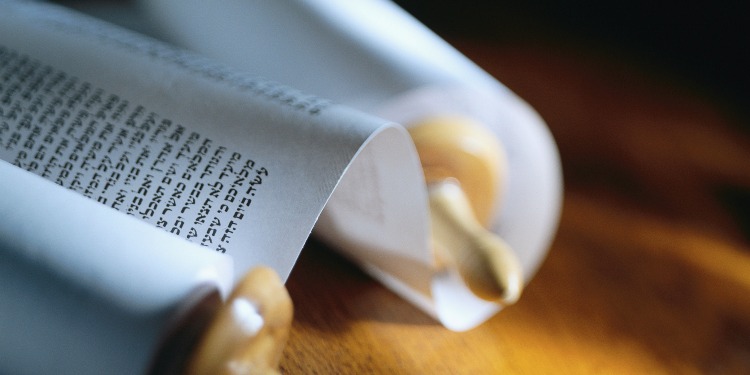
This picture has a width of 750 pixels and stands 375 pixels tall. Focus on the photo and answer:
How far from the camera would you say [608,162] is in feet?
1.73

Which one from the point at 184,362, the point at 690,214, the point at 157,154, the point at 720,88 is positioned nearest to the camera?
the point at 184,362

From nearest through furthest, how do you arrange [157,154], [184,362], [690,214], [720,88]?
[184,362]
[157,154]
[690,214]
[720,88]

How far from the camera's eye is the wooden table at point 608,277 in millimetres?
345

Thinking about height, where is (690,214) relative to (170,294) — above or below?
below

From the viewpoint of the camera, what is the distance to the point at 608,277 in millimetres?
418

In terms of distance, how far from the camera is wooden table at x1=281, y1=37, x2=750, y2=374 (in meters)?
0.35

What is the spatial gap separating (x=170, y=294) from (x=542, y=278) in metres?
0.25

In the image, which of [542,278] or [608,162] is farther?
[608,162]

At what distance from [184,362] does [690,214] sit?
1.27ft

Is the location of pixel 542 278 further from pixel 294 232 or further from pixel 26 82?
pixel 26 82

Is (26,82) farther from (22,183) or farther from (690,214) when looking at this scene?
(690,214)

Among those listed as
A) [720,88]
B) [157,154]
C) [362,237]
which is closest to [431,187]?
[362,237]

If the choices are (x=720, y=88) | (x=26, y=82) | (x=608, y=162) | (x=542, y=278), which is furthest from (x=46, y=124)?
(x=720, y=88)

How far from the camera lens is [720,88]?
66cm
